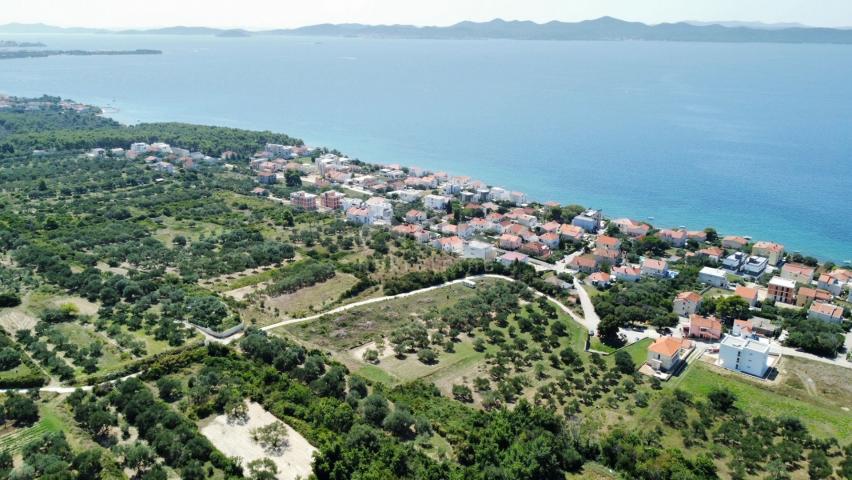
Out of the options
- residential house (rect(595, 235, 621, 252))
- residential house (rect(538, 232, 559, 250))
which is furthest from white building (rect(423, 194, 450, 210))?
residential house (rect(595, 235, 621, 252))

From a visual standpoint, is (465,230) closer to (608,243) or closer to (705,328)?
(608,243)

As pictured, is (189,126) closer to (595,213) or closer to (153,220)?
(153,220)

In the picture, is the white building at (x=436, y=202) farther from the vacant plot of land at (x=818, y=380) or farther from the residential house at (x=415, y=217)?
the vacant plot of land at (x=818, y=380)

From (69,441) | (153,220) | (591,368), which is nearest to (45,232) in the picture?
(153,220)

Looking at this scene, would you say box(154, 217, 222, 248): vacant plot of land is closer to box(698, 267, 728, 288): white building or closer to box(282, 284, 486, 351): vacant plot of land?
box(282, 284, 486, 351): vacant plot of land

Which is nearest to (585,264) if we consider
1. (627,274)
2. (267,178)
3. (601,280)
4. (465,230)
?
(601,280)

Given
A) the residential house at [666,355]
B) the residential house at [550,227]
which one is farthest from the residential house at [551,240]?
the residential house at [666,355]
